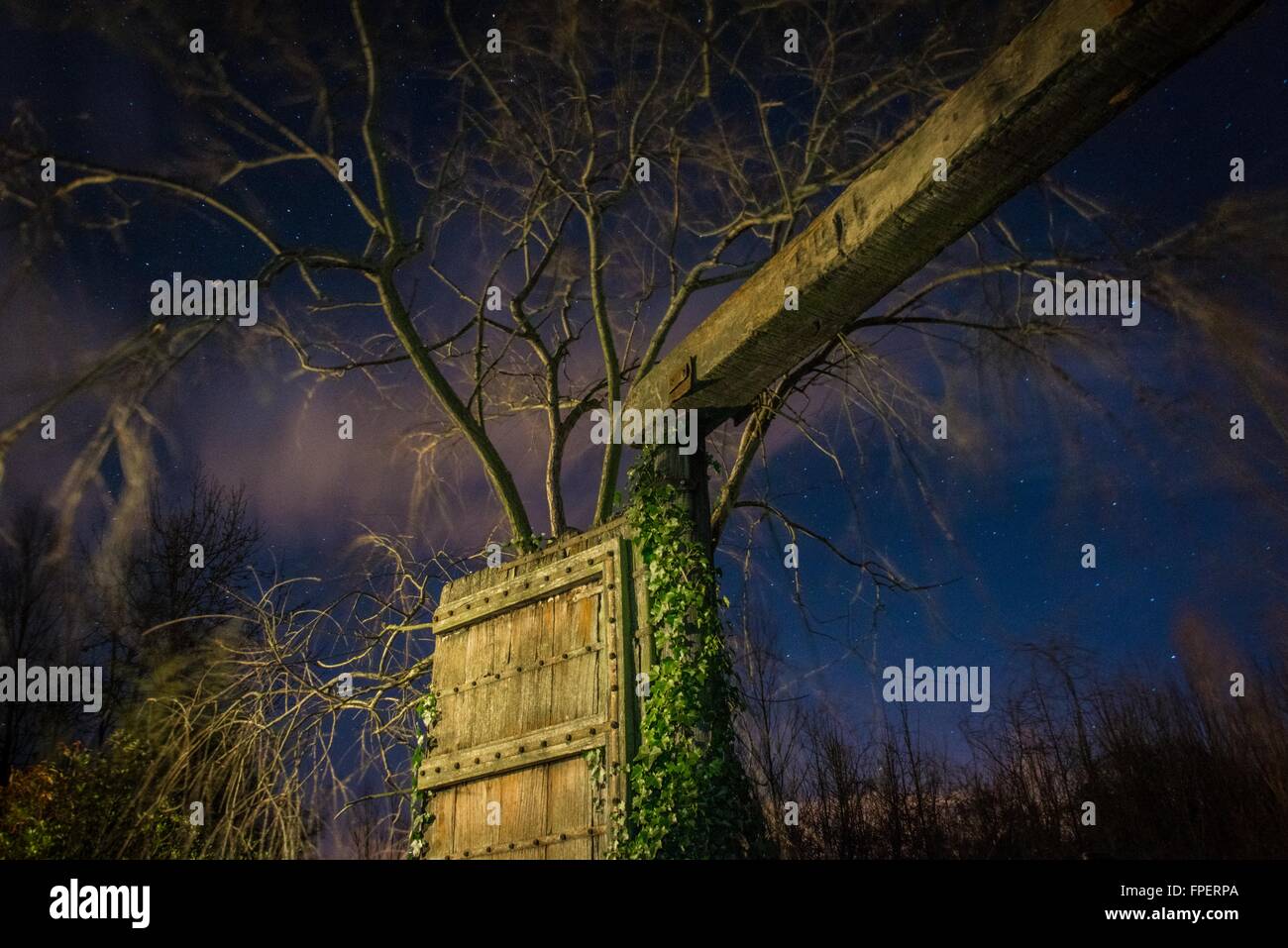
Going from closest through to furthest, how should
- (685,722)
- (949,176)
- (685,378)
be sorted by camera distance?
(949,176) < (685,722) < (685,378)

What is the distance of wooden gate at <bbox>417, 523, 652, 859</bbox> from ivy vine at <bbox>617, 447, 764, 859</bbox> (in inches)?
5.1

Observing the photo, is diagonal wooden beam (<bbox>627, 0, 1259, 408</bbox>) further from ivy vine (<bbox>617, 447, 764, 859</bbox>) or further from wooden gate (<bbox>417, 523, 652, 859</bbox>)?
wooden gate (<bbox>417, 523, 652, 859</bbox>)

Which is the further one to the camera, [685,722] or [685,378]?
[685,378]

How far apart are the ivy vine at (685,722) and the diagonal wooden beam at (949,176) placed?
32.2 inches

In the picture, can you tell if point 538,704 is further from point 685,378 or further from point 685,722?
point 685,378

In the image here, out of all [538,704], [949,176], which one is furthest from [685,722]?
[949,176]

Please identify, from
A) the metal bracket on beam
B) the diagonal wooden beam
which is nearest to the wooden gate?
the metal bracket on beam

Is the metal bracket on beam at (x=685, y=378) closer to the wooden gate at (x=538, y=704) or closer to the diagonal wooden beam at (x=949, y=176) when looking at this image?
the diagonal wooden beam at (x=949, y=176)

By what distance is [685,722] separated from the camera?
472 cm

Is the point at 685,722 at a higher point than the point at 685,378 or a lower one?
lower

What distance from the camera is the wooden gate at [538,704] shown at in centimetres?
491

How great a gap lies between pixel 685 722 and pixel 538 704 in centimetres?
97

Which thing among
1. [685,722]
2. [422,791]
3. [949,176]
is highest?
[949,176]
